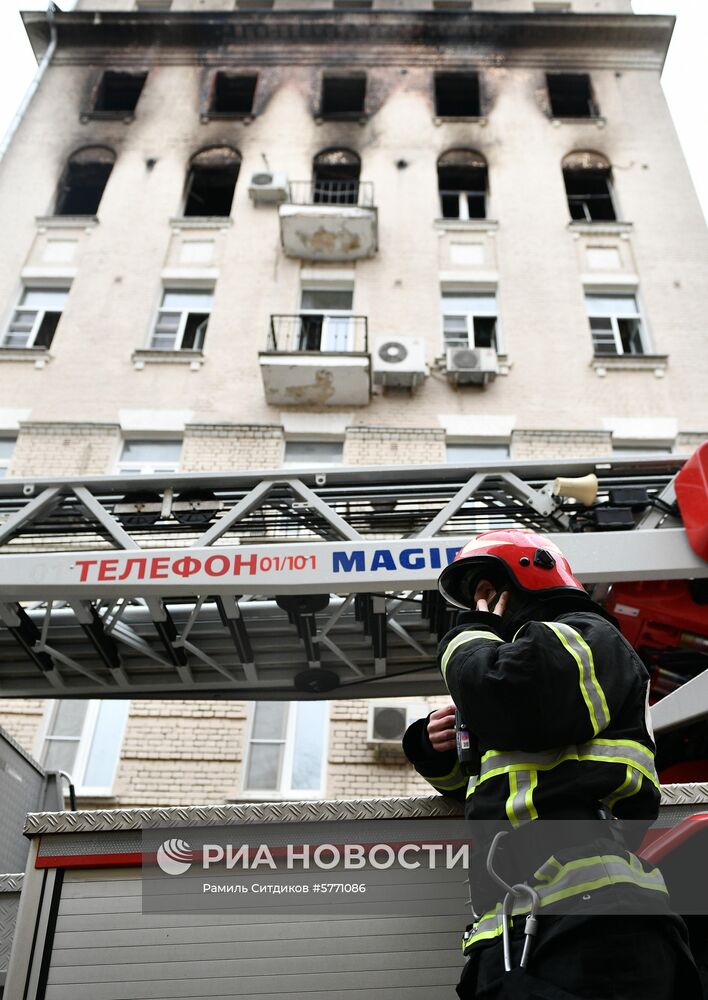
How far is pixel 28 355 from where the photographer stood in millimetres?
13133

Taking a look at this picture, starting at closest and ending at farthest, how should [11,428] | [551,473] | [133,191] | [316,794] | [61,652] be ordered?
1. [551,473]
2. [61,652]
3. [316,794]
4. [11,428]
5. [133,191]

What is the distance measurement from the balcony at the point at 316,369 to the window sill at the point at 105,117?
686 cm

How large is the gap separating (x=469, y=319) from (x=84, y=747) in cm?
A: 920

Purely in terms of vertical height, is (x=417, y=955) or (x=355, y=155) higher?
(x=355, y=155)

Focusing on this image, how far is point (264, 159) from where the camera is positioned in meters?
15.7

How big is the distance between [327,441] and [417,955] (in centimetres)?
1002

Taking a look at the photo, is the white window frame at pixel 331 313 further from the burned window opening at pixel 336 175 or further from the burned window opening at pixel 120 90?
the burned window opening at pixel 120 90

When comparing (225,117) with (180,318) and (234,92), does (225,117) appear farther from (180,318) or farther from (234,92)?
(180,318)

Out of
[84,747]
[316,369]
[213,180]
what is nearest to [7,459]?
[84,747]

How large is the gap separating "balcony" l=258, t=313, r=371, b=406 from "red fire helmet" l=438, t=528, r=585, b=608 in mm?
9525

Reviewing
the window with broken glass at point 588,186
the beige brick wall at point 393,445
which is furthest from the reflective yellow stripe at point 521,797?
the window with broken glass at point 588,186

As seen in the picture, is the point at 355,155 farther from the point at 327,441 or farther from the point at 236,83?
the point at 327,441

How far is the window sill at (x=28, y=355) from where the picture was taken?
1309 centimetres

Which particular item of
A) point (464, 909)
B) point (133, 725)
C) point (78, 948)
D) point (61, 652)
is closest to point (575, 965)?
point (464, 909)
